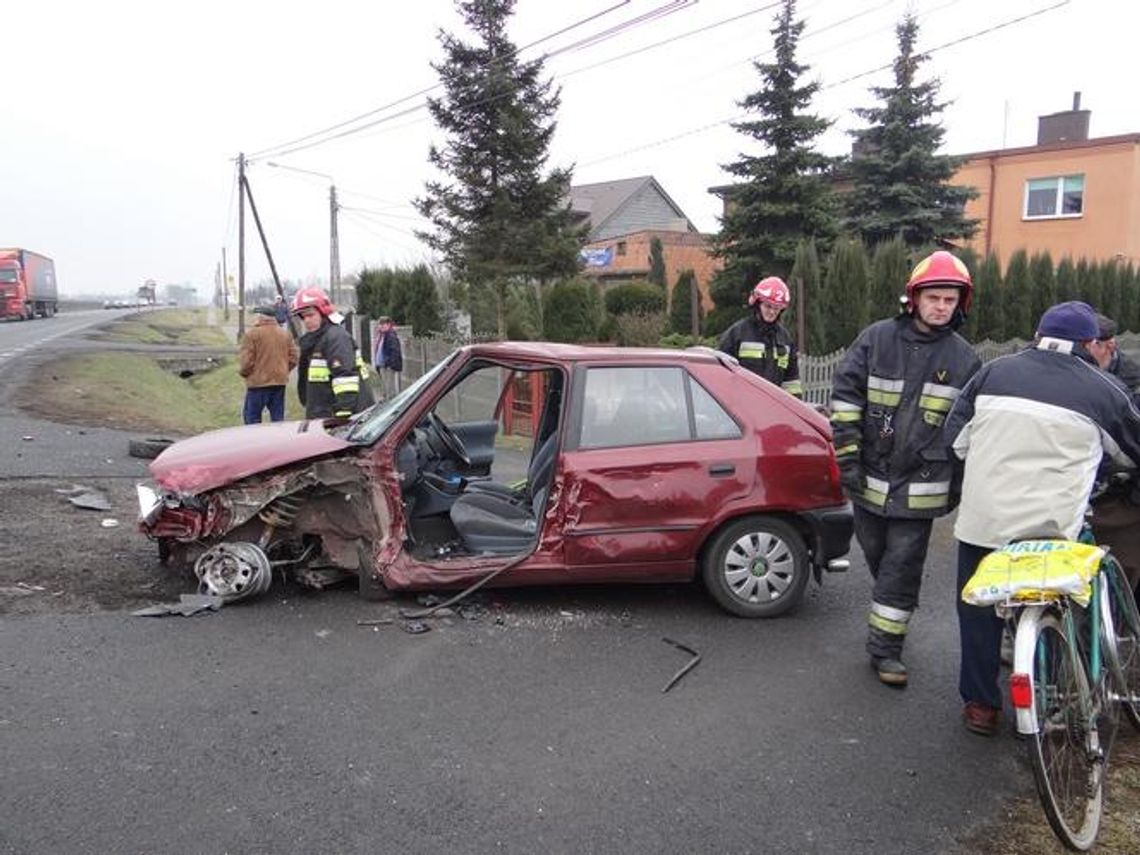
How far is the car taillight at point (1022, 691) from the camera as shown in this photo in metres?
2.70

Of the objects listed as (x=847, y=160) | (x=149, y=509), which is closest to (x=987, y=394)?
(x=149, y=509)

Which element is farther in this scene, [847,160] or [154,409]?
[847,160]

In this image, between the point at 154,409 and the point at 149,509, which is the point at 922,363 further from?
the point at 154,409

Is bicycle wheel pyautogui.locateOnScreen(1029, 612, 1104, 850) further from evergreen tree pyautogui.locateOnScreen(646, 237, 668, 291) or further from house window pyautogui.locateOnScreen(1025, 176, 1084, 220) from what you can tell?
evergreen tree pyautogui.locateOnScreen(646, 237, 668, 291)

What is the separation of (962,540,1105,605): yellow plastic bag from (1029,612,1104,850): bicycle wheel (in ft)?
0.45

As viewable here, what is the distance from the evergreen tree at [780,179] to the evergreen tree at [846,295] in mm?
4084

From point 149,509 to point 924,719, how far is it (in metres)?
3.94

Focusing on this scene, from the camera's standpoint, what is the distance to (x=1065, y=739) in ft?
9.57

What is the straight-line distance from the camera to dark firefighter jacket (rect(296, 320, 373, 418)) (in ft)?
22.0

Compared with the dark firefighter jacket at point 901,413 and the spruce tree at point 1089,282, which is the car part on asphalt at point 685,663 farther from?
the spruce tree at point 1089,282

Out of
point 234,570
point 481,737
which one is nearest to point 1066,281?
point 234,570

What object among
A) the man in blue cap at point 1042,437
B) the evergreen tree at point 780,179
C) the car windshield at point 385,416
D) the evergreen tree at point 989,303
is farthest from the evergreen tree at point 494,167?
the man in blue cap at point 1042,437

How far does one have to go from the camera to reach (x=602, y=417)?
187 inches

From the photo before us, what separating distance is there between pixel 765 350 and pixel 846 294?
10262 millimetres
